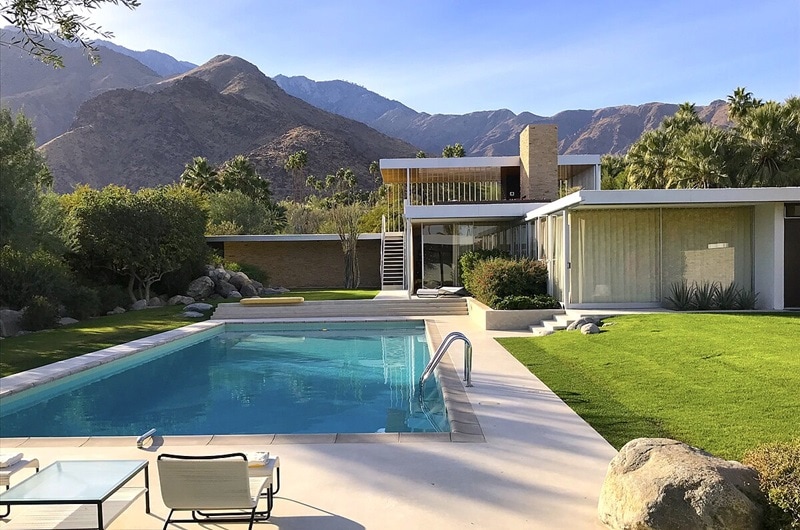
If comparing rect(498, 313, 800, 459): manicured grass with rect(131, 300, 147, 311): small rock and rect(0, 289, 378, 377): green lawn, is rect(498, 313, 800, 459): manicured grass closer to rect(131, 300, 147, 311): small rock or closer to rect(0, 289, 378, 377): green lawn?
rect(0, 289, 378, 377): green lawn

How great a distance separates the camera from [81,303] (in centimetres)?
1786

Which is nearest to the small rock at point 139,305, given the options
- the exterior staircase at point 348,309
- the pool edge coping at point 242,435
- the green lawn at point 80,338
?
the green lawn at point 80,338

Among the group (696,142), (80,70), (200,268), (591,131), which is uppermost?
(80,70)

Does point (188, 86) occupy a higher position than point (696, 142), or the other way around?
point (188, 86)

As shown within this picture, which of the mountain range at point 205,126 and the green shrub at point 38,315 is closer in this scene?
the green shrub at point 38,315

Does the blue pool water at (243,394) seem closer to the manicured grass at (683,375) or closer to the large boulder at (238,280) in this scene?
the manicured grass at (683,375)

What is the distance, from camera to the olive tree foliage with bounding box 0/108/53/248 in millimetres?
13297

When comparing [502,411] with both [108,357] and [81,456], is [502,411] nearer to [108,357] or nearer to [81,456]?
[81,456]

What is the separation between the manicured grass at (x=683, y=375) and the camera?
5777mm

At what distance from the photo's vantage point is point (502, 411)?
22.3 feet

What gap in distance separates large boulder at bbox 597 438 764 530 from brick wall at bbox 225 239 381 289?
86.5 ft

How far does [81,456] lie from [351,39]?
47.8ft

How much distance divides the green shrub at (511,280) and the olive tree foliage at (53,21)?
10637 millimetres

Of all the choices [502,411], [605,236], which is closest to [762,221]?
[605,236]
